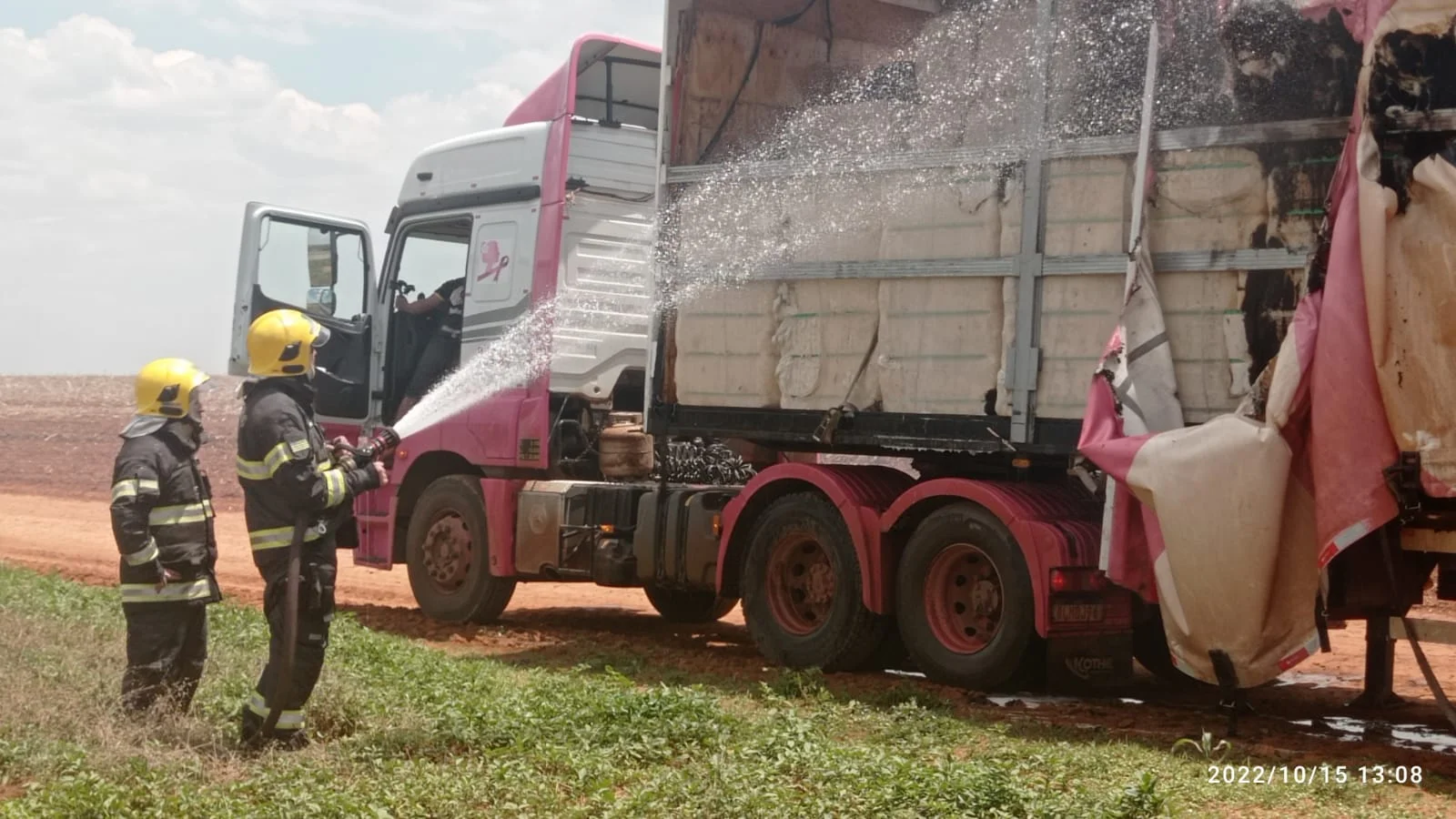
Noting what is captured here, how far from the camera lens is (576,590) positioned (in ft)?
51.0

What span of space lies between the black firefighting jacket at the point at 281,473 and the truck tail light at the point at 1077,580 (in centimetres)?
348

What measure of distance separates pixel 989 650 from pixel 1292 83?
3.27m

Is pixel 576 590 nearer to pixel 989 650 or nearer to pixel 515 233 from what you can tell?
pixel 515 233

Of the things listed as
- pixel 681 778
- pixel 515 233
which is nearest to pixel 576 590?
pixel 515 233

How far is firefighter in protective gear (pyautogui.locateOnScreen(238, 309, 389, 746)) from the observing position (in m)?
7.01

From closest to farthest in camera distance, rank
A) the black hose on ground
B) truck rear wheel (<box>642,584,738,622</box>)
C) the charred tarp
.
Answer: the charred tarp < the black hose on ground < truck rear wheel (<box>642,584,738,622</box>)

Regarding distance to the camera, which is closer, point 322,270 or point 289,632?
point 289,632

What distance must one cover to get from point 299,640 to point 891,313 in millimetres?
3754

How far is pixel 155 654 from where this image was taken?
7.39 m

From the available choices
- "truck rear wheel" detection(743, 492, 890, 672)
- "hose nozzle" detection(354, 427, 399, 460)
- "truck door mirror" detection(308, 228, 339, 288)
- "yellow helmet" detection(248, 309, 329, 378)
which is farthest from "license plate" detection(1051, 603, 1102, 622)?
"truck door mirror" detection(308, 228, 339, 288)

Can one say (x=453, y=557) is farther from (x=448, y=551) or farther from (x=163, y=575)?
(x=163, y=575)

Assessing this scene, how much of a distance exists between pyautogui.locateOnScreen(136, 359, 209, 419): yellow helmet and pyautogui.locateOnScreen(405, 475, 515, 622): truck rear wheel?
490 centimetres

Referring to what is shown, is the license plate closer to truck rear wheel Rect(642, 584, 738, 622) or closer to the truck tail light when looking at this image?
the truck tail light
